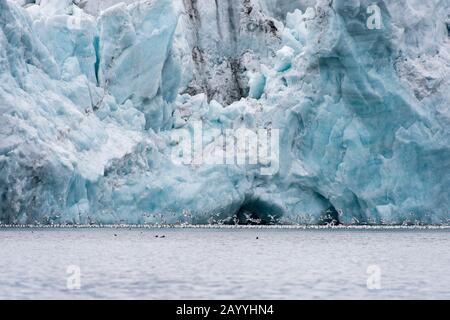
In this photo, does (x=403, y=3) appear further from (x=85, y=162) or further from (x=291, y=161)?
(x=85, y=162)

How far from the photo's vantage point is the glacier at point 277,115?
1625 inches

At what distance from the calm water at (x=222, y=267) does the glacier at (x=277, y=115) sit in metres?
4.13

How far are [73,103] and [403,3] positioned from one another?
1672cm

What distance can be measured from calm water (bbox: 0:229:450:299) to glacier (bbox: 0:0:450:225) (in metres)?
4.13

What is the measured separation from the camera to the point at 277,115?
45.1 metres

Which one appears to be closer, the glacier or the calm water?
the calm water

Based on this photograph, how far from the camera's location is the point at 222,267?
79.0ft

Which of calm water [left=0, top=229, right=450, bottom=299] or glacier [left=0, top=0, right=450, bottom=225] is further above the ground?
glacier [left=0, top=0, right=450, bottom=225]

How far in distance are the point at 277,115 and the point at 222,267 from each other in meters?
21.8

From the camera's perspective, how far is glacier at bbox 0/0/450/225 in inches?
1625

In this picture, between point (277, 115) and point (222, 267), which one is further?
point (277, 115)

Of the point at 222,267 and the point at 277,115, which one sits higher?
the point at 277,115
